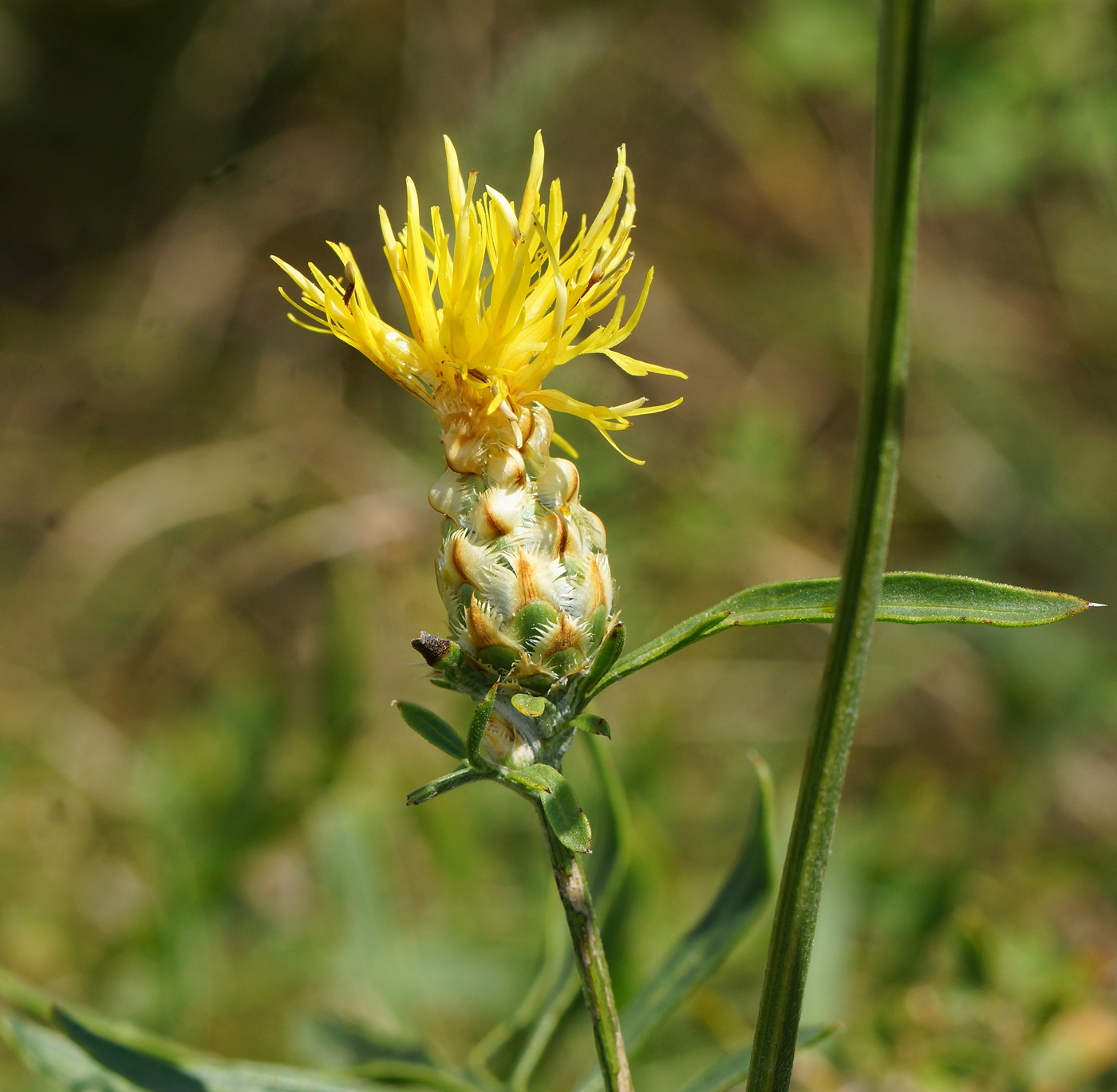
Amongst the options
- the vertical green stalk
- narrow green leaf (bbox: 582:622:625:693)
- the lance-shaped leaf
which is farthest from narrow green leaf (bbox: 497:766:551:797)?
the vertical green stalk

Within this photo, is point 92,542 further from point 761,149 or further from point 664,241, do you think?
point 761,149

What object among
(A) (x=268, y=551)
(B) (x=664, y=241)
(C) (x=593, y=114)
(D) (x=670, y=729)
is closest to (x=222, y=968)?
(D) (x=670, y=729)

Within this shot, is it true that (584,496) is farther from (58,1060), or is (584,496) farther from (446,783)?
(446,783)

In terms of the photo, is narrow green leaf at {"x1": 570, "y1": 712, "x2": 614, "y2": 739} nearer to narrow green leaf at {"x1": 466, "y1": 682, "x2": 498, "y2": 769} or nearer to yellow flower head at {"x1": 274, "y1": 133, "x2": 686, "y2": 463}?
narrow green leaf at {"x1": 466, "y1": 682, "x2": 498, "y2": 769}

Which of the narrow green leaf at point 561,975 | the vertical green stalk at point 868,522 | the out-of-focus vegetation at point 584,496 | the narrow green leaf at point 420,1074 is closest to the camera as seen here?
the vertical green stalk at point 868,522

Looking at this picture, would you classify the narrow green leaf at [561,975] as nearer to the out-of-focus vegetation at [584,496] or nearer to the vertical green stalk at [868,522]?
the out-of-focus vegetation at [584,496]

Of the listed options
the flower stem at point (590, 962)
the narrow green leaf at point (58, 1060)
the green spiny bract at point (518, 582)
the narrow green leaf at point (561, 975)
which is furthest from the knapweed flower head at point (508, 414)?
the narrow green leaf at point (58, 1060)
